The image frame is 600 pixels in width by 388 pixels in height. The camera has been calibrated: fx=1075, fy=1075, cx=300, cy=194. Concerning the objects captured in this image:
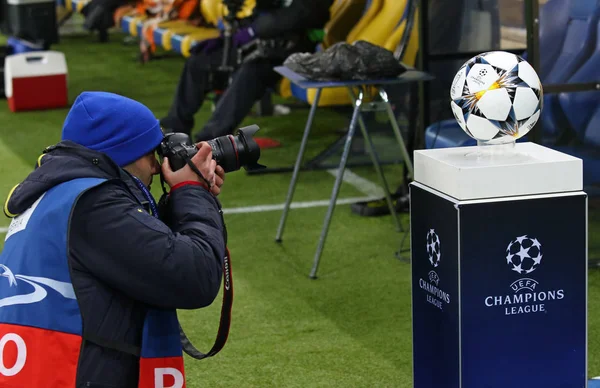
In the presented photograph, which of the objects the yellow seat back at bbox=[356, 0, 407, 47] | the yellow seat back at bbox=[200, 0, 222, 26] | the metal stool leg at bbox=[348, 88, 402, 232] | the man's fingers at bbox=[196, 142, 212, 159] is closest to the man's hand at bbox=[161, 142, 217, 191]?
the man's fingers at bbox=[196, 142, 212, 159]

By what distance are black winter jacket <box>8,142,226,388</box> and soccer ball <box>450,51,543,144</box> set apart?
2.93 ft

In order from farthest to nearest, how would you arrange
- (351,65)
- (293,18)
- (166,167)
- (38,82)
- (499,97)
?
(38,82), (293,18), (351,65), (499,97), (166,167)

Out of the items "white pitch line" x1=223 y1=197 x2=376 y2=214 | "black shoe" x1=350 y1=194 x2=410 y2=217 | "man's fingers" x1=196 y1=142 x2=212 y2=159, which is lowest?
"white pitch line" x1=223 y1=197 x2=376 y2=214

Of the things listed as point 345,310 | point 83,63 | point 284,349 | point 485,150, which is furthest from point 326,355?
point 83,63

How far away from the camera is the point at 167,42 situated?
402 inches

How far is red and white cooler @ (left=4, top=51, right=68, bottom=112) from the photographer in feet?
31.4

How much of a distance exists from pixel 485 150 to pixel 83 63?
1023 cm

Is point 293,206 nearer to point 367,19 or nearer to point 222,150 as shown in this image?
point 367,19

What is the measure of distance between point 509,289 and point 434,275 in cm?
23

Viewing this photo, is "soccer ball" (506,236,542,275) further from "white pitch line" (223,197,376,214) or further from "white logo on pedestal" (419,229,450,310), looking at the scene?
"white pitch line" (223,197,376,214)

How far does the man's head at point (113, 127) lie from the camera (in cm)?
264

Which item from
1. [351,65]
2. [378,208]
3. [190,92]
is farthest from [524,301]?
[190,92]

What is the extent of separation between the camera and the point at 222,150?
2.92m

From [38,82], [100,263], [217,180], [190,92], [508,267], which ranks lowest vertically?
[38,82]
